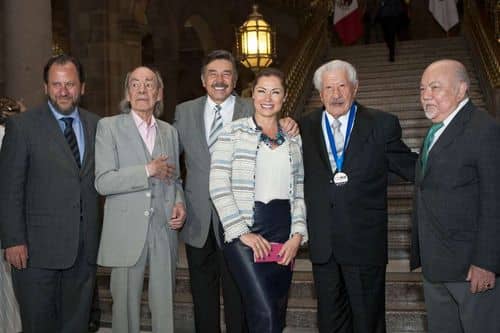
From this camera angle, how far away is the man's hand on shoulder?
412 cm

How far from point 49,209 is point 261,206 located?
140cm

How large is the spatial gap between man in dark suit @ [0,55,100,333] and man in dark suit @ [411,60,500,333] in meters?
2.14

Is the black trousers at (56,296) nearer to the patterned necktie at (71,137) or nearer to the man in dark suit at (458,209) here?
the patterned necktie at (71,137)

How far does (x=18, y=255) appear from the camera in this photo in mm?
4137

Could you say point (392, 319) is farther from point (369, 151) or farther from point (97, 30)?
point (97, 30)

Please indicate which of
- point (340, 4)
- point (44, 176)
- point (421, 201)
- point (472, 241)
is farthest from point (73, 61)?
point (340, 4)

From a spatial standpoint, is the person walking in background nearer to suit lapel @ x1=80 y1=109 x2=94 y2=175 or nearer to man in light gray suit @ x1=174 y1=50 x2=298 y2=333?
suit lapel @ x1=80 y1=109 x2=94 y2=175

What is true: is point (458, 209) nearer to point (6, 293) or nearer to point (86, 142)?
point (86, 142)

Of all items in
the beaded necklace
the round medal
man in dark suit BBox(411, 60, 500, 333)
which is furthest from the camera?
the round medal

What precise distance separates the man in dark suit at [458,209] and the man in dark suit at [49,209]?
2.14 metres

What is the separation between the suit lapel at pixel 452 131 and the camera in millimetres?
3594

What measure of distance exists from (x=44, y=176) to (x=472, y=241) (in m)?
2.59

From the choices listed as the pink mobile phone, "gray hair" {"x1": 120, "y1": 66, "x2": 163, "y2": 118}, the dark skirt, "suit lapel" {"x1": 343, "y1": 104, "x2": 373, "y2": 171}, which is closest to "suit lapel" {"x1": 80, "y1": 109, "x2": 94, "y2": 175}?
"gray hair" {"x1": 120, "y1": 66, "x2": 163, "y2": 118}

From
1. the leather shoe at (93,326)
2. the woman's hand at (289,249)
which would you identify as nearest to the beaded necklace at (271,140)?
the woman's hand at (289,249)
